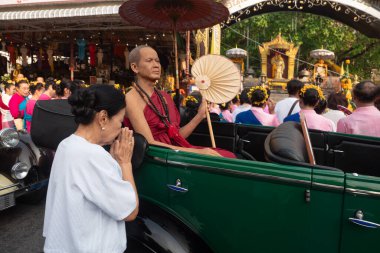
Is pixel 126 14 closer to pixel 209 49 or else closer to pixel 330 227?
pixel 330 227

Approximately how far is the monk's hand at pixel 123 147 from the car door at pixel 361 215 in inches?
41.0

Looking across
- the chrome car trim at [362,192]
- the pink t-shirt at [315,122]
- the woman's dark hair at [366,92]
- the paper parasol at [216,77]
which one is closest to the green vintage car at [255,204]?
the chrome car trim at [362,192]

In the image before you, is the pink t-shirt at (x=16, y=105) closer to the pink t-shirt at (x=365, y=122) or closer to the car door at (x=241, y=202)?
the car door at (x=241, y=202)

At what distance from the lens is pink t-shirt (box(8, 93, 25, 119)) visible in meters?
6.13

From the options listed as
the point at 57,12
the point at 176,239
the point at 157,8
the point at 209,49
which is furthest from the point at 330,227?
the point at 57,12

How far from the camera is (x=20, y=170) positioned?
131 inches

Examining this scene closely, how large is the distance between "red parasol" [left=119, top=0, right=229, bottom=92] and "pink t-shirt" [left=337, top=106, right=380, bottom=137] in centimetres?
155

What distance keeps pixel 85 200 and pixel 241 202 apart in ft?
2.60

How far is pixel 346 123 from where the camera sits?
2910mm

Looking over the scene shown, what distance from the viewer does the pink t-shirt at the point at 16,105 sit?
6129mm

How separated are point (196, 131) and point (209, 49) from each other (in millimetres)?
7932

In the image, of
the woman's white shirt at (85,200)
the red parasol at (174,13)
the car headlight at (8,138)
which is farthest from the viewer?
the car headlight at (8,138)

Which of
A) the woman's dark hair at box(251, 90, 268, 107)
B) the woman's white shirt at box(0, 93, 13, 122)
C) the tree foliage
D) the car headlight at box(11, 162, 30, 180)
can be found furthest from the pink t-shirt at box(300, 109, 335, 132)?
the tree foliage

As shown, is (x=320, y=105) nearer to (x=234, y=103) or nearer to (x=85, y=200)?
(x=85, y=200)
